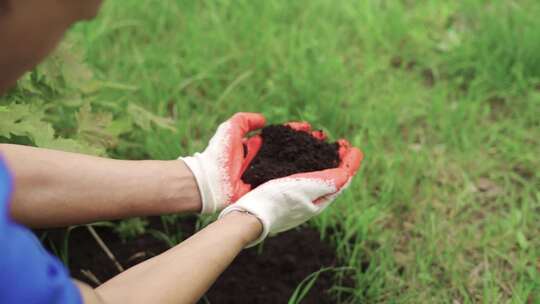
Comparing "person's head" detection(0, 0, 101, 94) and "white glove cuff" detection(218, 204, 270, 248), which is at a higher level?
"person's head" detection(0, 0, 101, 94)

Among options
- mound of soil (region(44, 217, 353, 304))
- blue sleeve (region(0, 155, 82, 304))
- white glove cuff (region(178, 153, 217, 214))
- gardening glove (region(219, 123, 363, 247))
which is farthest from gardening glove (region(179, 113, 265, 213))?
blue sleeve (region(0, 155, 82, 304))

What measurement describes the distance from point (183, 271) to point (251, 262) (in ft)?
2.32

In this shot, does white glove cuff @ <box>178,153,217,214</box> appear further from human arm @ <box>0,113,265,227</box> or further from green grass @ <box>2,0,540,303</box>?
green grass @ <box>2,0,540,303</box>

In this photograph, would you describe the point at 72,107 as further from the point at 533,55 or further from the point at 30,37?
the point at 533,55

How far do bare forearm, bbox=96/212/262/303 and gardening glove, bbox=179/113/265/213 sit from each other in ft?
0.90

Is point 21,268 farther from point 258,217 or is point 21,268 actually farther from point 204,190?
point 204,190

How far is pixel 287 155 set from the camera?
7.29 ft

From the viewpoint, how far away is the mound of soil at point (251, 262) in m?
2.19

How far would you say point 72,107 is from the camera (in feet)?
8.16

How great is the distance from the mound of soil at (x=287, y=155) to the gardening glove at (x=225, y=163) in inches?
1.4

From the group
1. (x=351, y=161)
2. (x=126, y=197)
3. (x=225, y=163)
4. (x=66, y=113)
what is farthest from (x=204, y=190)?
(x=66, y=113)

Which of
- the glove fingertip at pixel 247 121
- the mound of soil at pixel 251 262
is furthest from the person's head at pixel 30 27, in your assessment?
the mound of soil at pixel 251 262

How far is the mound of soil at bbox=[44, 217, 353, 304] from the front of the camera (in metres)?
2.19

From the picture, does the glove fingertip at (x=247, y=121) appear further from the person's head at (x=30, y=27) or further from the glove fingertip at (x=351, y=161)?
the person's head at (x=30, y=27)
